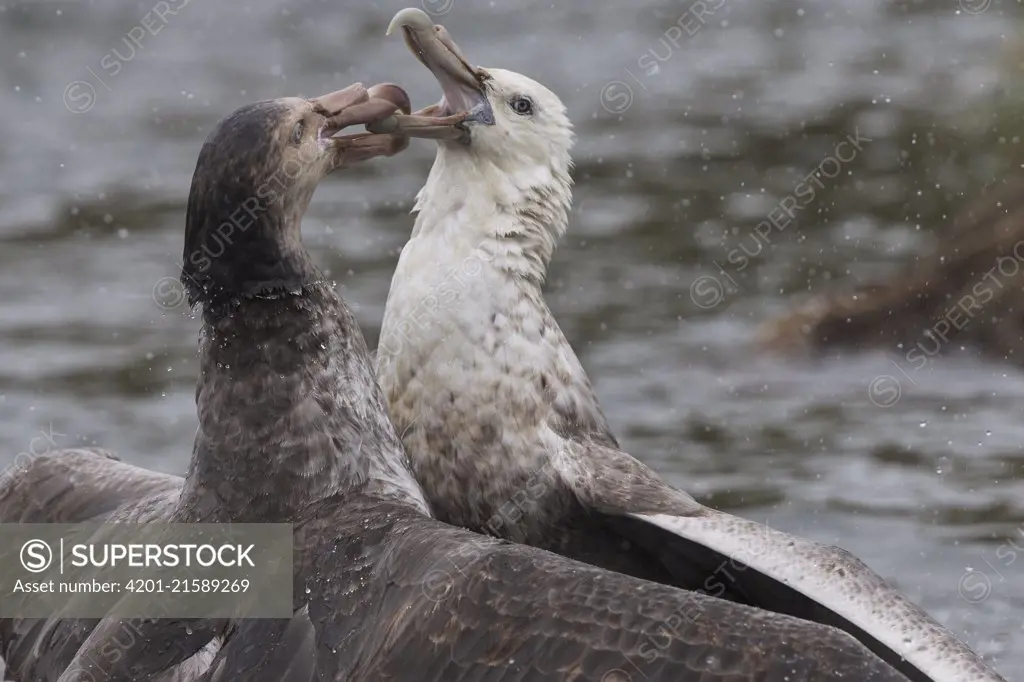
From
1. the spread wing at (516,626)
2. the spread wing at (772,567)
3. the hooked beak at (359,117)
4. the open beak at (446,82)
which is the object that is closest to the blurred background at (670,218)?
the spread wing at (772,567)

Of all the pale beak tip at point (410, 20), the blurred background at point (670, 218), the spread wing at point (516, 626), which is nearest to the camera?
the spread wing at point (516, 626)

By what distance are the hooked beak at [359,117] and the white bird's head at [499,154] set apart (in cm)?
33

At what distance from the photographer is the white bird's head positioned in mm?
7148

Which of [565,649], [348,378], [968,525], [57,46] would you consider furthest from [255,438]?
[57,46]

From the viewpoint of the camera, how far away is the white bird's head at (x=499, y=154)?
715 centimetres

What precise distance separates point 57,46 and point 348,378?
12.5 m

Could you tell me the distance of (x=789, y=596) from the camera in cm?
615

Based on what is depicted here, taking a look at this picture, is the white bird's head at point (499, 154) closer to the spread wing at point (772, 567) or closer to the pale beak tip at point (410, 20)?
the pale beak tip at point (410, 20)

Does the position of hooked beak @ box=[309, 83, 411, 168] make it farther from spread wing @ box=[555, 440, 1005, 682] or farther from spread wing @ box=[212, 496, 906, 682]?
spread wing @ box=[212, 496, 906, 682]

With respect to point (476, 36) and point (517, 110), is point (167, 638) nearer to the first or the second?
point (517, 110)

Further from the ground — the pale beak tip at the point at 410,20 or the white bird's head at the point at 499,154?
the pale beak tip at the point at 410,20

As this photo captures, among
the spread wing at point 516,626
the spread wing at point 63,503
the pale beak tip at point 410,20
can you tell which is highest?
the pale beak tip at point 410,20

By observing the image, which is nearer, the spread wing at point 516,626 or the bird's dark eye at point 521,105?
the spread wing at point 516,626

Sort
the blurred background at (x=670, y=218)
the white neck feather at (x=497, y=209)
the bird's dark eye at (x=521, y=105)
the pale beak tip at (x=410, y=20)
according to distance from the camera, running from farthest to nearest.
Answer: the blurred background at (x=670, y=218), the bird's dark eye at (x=521, y=105), the white neck feather at (x=497, y=209), the pale beak tip at (x=410, y=20)
